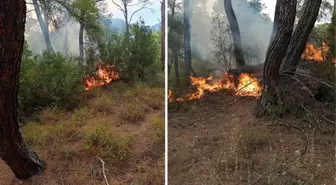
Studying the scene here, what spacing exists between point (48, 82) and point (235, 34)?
159cm

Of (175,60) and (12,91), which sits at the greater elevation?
(175,60)

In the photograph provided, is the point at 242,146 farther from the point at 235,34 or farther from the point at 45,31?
the point at 45,31

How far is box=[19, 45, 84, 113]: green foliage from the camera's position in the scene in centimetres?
251

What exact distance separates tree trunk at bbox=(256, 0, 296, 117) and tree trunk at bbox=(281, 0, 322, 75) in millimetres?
28

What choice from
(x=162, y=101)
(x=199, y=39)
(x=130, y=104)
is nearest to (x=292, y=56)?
(x=199, y=39)

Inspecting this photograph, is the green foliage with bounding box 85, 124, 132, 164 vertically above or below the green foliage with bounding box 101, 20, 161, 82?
below

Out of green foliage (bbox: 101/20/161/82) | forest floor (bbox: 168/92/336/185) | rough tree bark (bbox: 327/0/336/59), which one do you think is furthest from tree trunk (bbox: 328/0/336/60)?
green foliage (bbox: 101/20/161/82)

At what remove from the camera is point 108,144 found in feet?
7.75

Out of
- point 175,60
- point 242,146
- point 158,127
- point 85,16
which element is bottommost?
point 158,127

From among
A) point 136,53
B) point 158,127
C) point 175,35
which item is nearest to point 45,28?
point 136,53

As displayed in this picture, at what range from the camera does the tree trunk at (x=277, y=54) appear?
150 centimetres

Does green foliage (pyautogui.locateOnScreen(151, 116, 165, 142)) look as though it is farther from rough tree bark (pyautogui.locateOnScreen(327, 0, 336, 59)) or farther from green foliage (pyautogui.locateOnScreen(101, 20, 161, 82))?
rough tree bark (pyautogui.locateOnScreen(327, 0, 336, 59))

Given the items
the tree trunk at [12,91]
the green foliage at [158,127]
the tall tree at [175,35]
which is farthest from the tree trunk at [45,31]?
the tall tree at [175,35]

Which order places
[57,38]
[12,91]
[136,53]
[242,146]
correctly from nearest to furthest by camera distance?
1. [242,146]
2. [12,91]
3. [57,38]
4. [136,53]
